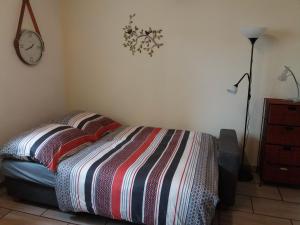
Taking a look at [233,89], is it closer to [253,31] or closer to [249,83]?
[249,83]

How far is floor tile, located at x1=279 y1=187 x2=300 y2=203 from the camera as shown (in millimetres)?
2633

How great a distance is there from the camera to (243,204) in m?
2.54

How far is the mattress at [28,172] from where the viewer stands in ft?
7.67

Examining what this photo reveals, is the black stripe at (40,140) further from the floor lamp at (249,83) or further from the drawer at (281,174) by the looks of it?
the drawer at (281,174)

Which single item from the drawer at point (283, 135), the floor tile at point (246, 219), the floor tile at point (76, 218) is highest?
the drawer at point (283, 135)

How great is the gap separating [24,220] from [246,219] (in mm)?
1891

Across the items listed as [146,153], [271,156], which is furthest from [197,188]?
[271,156]

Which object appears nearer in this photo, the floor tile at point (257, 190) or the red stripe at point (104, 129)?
the floor tile at point (257, 190)

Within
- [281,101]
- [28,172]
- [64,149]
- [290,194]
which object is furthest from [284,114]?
[28,172]

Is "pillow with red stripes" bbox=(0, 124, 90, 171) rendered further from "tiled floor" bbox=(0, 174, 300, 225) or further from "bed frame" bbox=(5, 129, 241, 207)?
"tiled floor" bbox=(0, 174, 300, 225)

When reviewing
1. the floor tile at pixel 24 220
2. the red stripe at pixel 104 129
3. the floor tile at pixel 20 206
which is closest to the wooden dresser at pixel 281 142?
the red stripe at pixel 104 129

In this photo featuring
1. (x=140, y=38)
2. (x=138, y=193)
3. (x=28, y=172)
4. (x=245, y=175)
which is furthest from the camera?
(x=140, y=38)

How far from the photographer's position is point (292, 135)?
2680 mm

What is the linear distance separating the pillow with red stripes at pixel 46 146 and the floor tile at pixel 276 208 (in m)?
1.76
